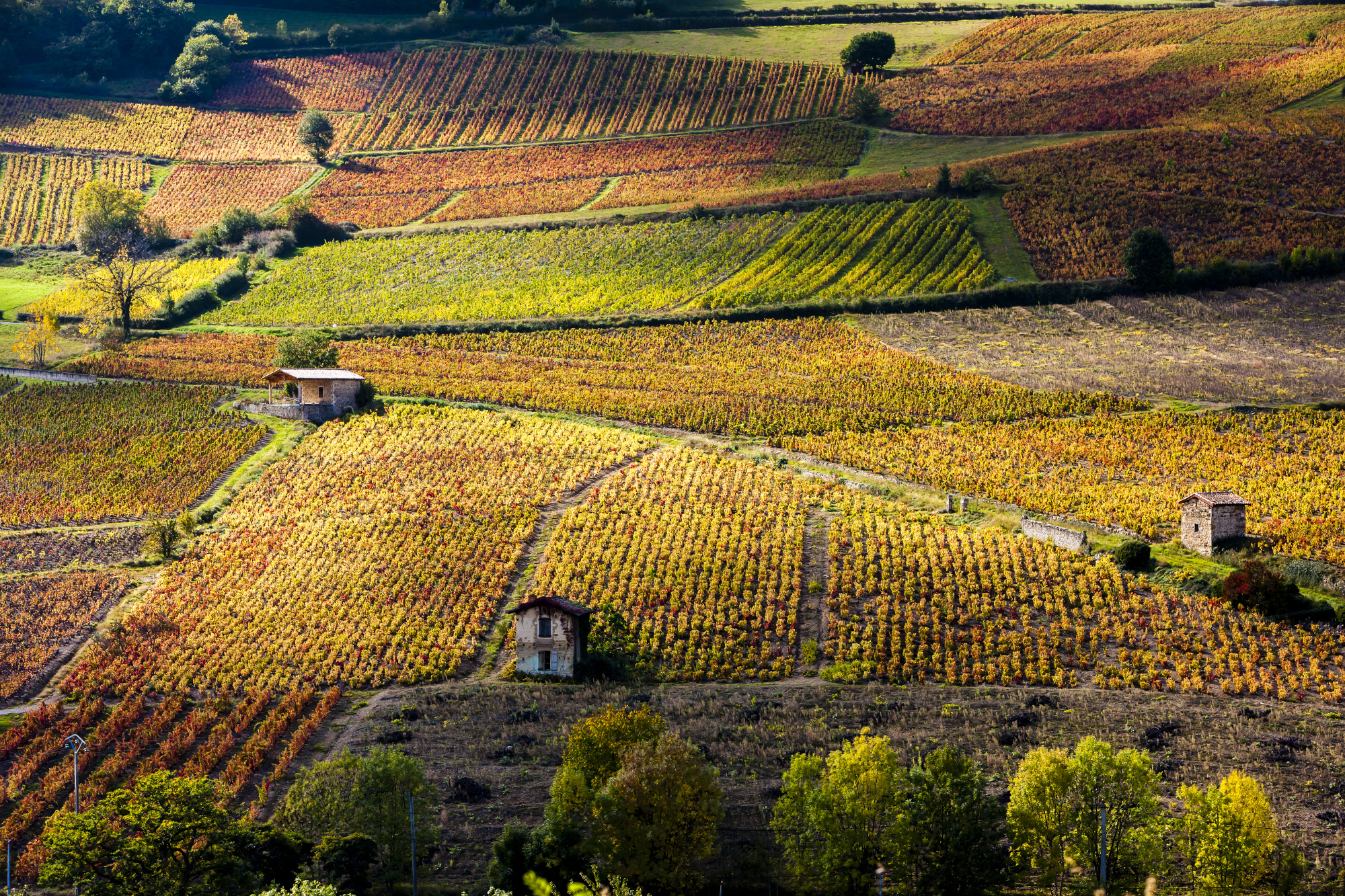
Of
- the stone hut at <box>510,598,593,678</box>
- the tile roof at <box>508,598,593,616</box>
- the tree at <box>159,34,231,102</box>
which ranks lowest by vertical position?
the stone hut at <box>510,598,593,678</box>

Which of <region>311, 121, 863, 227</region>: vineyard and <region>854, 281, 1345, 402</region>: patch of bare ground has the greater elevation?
<region>311, 121, 863, 227</region>: vineyard

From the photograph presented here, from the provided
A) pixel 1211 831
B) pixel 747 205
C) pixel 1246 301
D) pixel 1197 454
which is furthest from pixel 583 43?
pixel 1211 831

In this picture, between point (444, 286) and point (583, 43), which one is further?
point (583, 43)

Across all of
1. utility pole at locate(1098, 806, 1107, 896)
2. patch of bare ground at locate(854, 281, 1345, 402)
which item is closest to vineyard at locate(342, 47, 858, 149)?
patch of bare ground at locate(854, 281, 1345, 402)

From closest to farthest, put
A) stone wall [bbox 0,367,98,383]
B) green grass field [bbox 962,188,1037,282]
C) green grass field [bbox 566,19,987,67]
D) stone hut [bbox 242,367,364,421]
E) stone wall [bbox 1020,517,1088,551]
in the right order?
stone wall [bbox 1020,517,1088,551] → stone hut [bbox 242,367,364,421] → stone wall [bbox 0,367,98,383] → green grass field [bbox 962,188,1037,282] → green grass field [bbox 566,19,987,67]

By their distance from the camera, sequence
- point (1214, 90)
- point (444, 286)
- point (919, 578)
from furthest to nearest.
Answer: point (1214, 90), point (444, 286), point (919, 578)

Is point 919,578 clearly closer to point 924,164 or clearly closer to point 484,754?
point 484,754

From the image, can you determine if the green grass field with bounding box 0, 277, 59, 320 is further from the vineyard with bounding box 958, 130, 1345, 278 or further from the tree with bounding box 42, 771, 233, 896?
the tree with bounding box 42, 771, 233, 896
